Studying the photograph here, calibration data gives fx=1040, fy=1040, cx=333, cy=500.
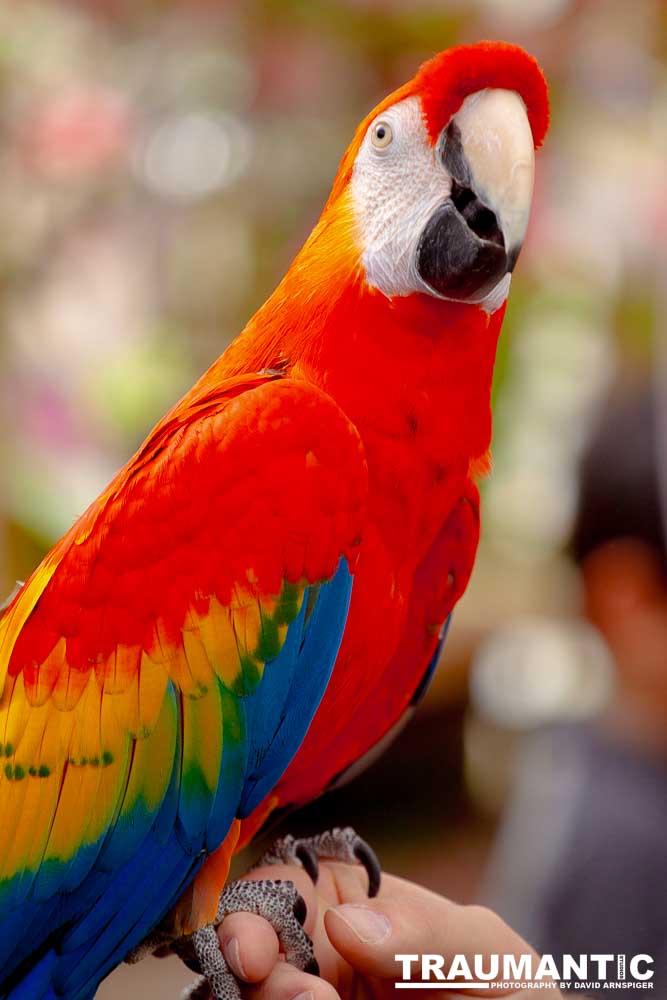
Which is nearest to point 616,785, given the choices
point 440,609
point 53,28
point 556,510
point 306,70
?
point 440,609

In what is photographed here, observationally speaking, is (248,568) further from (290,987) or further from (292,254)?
(292,254)

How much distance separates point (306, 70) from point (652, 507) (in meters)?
1.01

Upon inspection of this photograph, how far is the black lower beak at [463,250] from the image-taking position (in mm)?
625

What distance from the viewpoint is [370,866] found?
0.80 meters

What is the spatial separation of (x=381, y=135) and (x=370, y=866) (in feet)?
1.76

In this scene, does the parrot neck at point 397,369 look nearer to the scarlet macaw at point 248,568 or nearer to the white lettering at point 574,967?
the scarlet macaw at point 248,568

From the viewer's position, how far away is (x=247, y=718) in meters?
0.65

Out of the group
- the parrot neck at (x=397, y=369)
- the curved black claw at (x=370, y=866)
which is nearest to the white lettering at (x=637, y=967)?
the curved black claw at (x=370, y=866)

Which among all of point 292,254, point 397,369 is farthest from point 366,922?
point 292,254

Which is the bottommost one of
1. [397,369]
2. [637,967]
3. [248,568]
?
[637,967]

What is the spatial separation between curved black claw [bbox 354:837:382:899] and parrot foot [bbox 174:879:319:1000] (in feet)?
0.30

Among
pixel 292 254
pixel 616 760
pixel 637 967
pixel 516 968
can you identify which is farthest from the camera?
pixel 292 254

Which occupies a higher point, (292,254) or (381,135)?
(292,254)

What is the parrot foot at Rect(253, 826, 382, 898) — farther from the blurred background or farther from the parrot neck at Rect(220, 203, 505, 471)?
the blurred background
